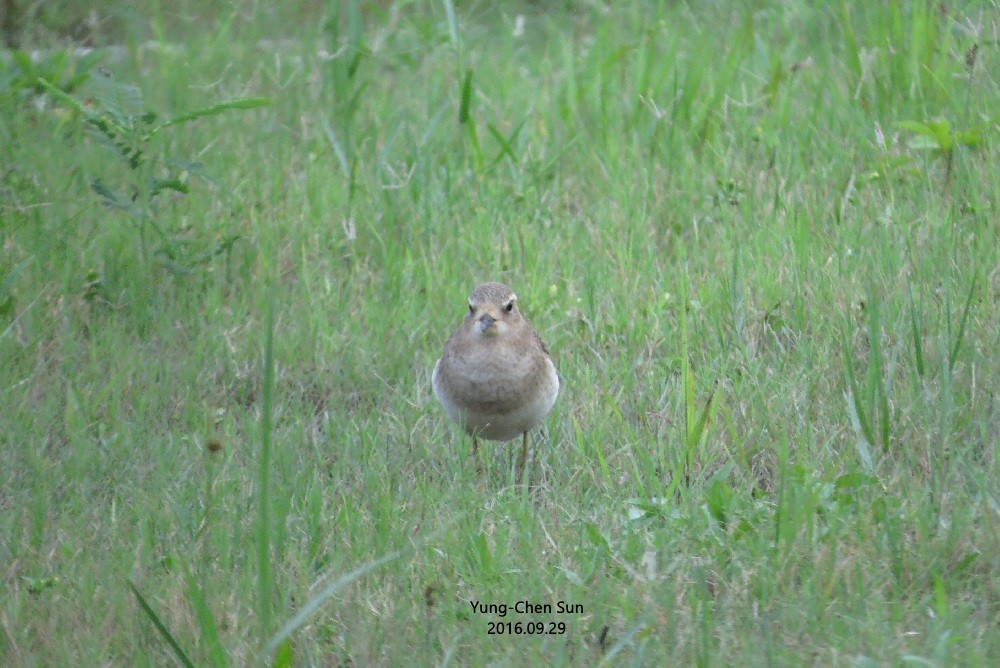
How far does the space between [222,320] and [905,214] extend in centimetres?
301

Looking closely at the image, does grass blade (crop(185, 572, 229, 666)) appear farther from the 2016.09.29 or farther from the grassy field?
the 2016.09.29

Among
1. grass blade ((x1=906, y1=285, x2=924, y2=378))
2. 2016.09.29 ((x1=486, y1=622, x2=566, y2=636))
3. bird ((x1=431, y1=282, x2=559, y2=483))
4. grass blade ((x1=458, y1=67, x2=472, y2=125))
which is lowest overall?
2016.09.29 ((x1=486, y1=622, x2=566, y2=636))

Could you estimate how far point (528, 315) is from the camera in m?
5.98

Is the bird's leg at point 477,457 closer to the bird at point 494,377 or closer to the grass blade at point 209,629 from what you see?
the bird at point 494,377

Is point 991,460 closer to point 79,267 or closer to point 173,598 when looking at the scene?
point 173,598

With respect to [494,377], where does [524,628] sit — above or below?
below

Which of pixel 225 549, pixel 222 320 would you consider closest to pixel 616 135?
pixel 222 320

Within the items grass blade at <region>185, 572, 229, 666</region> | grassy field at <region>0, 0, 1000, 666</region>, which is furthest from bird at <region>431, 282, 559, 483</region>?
grass blade at <region>185, 572, 229, 666</region>

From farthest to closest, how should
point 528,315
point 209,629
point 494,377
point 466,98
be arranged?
1. point 466,98
2. point 528,315
3. point 494,377
4. point 209,629

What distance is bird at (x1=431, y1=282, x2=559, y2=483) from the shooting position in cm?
489

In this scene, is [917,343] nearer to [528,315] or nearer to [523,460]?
[523,460]

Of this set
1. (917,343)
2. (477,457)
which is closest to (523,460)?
(477,457)

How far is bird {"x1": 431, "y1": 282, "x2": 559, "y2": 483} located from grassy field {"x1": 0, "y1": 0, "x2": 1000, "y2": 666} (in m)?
0.19

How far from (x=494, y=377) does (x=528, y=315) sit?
110cm
